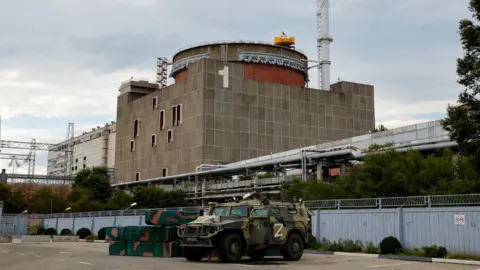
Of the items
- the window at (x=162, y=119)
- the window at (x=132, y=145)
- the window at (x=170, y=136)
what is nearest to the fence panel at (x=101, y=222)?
the window at (x=170, y=136)

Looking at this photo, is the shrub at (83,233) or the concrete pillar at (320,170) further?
the concrete pillar at (320,170)

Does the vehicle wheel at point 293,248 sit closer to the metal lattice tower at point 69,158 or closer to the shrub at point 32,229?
the shrub at point 32,229

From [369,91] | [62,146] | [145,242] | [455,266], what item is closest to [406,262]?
[455,266]

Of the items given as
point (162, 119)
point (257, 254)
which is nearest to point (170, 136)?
point (162, 119)

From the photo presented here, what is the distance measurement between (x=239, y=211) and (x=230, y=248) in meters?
1.63

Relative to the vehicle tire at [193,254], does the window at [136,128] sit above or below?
above

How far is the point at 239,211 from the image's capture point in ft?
67.8

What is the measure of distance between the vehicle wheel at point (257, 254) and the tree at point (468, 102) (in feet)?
28.1

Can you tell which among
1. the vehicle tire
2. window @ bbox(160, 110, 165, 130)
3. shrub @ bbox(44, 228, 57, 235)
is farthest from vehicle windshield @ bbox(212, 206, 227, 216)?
window @ bbox(160, 110, 165, 130)

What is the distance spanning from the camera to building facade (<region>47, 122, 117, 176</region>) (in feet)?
434

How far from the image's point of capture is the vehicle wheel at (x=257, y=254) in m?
20.9

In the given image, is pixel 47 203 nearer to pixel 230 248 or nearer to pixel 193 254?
pixel 193 254

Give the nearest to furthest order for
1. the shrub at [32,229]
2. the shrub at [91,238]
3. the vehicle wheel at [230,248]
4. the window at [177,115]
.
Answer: the vehicle wheel at [230,248] < the shrub at [91,238] < the shrub at [32,229] < the window at [177,115]

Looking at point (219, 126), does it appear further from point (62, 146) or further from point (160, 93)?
point (62, 146)
